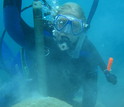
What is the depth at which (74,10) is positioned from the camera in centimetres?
468

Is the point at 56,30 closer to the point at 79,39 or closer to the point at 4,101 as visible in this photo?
the point at 79,39

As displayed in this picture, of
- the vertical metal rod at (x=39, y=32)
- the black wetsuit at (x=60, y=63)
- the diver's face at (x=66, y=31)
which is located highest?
the vertical metal rod at (x=39, y=32)

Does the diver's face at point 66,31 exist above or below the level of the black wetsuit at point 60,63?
above

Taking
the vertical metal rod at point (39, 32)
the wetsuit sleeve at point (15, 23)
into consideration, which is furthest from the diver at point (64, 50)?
the vertical metal rod at point (39, 32)

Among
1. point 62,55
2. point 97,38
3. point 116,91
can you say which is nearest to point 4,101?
point 62,55

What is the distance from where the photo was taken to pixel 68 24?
14.3 ft

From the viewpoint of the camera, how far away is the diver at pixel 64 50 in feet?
13.2

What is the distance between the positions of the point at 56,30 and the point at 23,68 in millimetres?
1007

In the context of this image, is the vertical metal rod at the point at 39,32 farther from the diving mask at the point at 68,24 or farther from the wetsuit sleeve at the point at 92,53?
the wetsuit sleeve at the point at 92,53

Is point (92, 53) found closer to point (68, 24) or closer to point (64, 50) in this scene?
point (64, 50)

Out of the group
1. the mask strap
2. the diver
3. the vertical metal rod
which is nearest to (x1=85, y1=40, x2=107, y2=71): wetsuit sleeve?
the diver

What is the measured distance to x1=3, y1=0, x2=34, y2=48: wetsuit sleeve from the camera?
380 centimetres

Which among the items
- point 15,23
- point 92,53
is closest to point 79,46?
point 92,53

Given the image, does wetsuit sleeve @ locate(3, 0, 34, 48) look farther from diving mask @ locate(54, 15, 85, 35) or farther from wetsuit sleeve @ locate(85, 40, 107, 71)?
wetsuit sleeve @ locate(85, 40, 107, 71)
